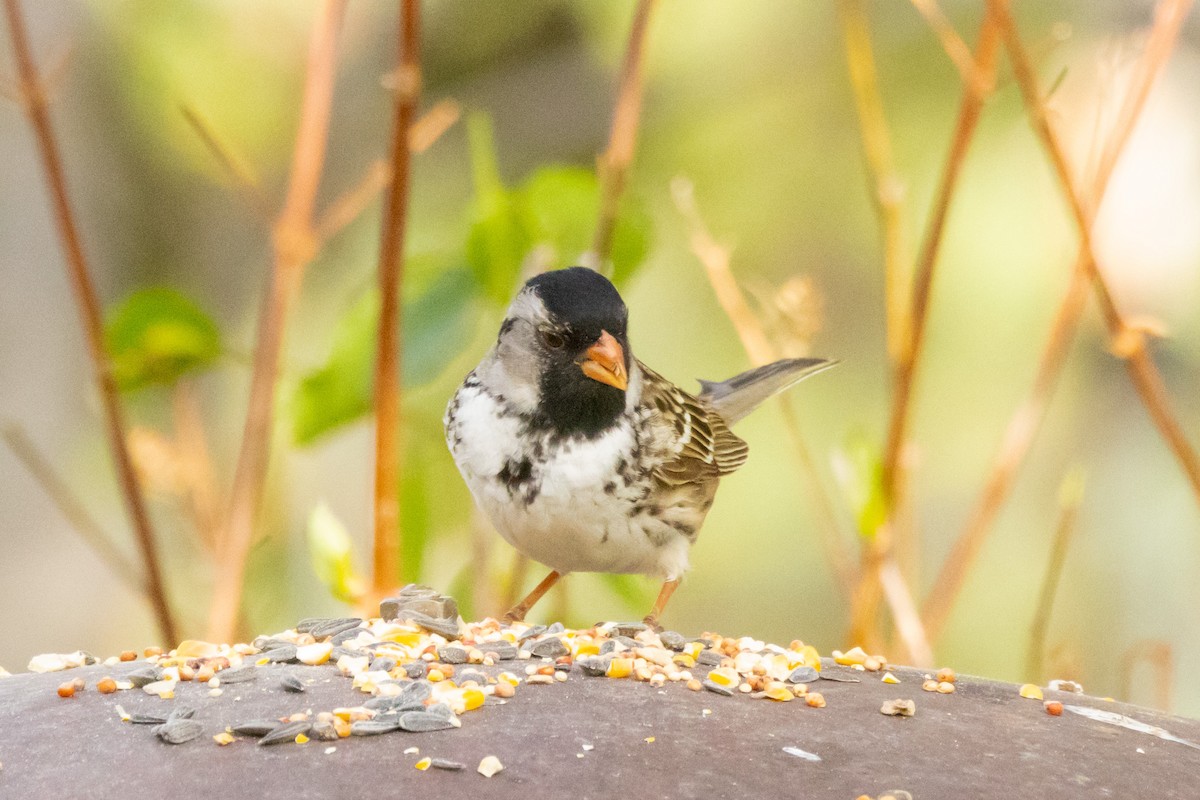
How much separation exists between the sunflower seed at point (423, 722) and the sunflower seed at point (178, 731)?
186 millimetres

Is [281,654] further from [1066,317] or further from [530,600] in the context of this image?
[1066,317]

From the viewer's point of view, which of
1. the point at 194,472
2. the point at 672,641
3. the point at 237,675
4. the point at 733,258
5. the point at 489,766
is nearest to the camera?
the point at 489,766

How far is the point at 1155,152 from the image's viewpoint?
3057 millimetres

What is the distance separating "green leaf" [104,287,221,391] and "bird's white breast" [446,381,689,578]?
0.46 metres

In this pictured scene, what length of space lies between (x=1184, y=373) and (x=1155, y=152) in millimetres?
579

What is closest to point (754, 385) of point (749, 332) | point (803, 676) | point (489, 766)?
point (749, 332)

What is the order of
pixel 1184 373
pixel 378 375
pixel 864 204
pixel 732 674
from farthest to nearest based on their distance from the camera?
pixel 864 204, pixel 1184 373, pixel 378 375, pixel 732 674

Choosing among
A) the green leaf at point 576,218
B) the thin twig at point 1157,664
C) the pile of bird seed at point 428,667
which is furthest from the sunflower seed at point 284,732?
the thin twig at point 1157,664

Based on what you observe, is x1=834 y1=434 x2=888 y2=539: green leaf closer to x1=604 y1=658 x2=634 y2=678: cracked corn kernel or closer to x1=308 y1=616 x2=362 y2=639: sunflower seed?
x1=604 y1=658 x2=634 y2=678: cracked corn kernel

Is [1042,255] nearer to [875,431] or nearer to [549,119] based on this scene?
[875,431]

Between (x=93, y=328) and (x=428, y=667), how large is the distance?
33.9 inches

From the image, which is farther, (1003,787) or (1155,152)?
(1155,152)

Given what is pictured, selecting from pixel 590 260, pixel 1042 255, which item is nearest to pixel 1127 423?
pixel 1042 255

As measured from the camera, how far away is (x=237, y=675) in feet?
4.52
